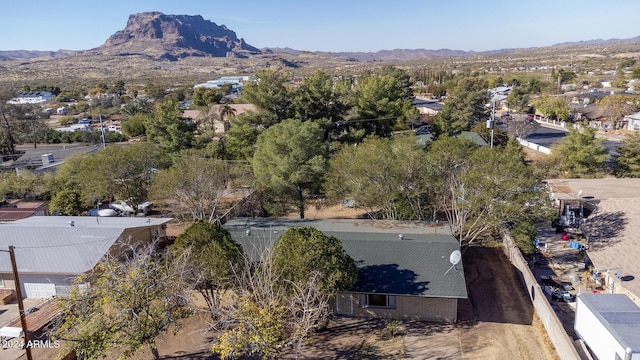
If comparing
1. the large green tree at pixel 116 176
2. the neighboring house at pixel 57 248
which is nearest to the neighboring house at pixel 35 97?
the large green tree at pixel 116 176

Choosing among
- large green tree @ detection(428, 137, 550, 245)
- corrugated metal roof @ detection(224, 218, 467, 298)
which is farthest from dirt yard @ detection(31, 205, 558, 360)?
large green tree @ detection(428, 137, 550, 245)

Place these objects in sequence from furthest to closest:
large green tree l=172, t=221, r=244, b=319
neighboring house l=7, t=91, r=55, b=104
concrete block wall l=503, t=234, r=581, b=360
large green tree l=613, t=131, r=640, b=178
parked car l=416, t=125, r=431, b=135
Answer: neighboring house l=7, t=91, r=55, b=104, parked car l=416, t=125, r=431, b=135, large green tree l=613, t=131, r=640, b=178, large green tree l=172, t=221, r=244, b=319, concrete block wall l=503, t=234, r=581, b=360

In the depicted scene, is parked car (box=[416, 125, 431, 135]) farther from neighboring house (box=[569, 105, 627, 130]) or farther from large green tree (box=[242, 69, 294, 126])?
neighboring house (box=[569, 105, 627, 130])

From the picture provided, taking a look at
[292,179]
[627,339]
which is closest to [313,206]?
[292,179]

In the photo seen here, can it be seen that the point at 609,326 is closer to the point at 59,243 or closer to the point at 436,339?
the point at 436,339

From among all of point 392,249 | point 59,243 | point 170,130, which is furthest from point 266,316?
point 170,130

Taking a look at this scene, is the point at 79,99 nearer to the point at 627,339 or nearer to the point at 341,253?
the point at 341,253
